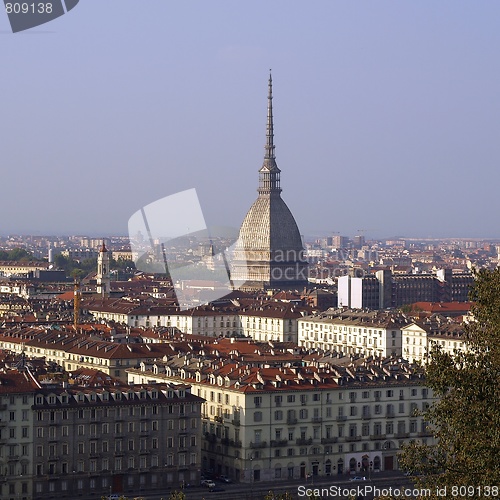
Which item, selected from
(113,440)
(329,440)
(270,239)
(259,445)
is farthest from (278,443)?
(270,239)

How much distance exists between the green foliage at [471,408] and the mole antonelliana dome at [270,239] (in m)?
91.0

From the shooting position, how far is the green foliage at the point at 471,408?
639 inches

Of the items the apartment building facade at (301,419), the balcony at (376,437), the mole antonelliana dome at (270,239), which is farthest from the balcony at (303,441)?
the mole antonelliana dome at (270,239)

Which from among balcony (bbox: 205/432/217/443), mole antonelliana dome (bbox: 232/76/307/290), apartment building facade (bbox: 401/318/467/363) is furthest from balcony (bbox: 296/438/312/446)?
mole antonelliana dome (bbox: 232/76/307/290)

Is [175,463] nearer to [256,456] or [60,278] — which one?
[256,456]

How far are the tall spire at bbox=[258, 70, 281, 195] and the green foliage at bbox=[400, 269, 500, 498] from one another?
100555 mm

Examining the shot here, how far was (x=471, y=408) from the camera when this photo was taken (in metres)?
16.5

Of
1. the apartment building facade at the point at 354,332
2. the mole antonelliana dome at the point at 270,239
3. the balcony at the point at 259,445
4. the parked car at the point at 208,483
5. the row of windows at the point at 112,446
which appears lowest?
the parked car at the point at 208,483

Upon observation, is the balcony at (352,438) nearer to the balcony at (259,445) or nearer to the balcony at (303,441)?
the balcony at (303,441)

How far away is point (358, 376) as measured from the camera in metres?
38.4

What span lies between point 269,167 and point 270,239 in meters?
6.16

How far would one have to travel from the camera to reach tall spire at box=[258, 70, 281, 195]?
386 ft

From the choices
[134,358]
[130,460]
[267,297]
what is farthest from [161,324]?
[130,460]

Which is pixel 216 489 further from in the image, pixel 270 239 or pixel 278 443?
pixel 270 239
